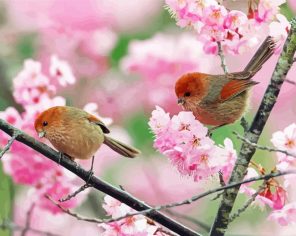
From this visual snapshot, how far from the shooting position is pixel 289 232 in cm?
456

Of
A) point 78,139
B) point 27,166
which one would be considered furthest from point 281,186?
point 27,166

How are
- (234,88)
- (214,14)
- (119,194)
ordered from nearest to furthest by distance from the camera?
1. (119,194)
2. (214,14)
3. (234,88)

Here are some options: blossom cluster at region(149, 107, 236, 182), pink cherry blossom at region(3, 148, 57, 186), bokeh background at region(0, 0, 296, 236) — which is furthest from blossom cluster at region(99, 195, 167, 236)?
bokeh background at region(0, 0, 296, 236)

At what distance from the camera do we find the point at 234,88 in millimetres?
2943

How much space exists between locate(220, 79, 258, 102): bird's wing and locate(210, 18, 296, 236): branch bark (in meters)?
0.64

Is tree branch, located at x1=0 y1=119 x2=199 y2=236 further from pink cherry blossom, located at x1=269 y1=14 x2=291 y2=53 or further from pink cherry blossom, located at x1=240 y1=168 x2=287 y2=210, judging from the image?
pink cherry blossom, located at x1=269 y1=14 x2=291 y2=53

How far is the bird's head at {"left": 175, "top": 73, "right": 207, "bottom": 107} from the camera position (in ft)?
9.10

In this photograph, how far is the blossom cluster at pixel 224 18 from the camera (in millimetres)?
2504

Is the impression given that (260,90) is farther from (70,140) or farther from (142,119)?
(70,140)

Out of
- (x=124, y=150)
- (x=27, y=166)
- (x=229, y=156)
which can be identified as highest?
(x=27, y=166)

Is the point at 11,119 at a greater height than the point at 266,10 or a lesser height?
greater

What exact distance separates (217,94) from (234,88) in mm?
66

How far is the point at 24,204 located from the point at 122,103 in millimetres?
776

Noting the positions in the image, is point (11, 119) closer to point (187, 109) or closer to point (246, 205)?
point (187, 109)
